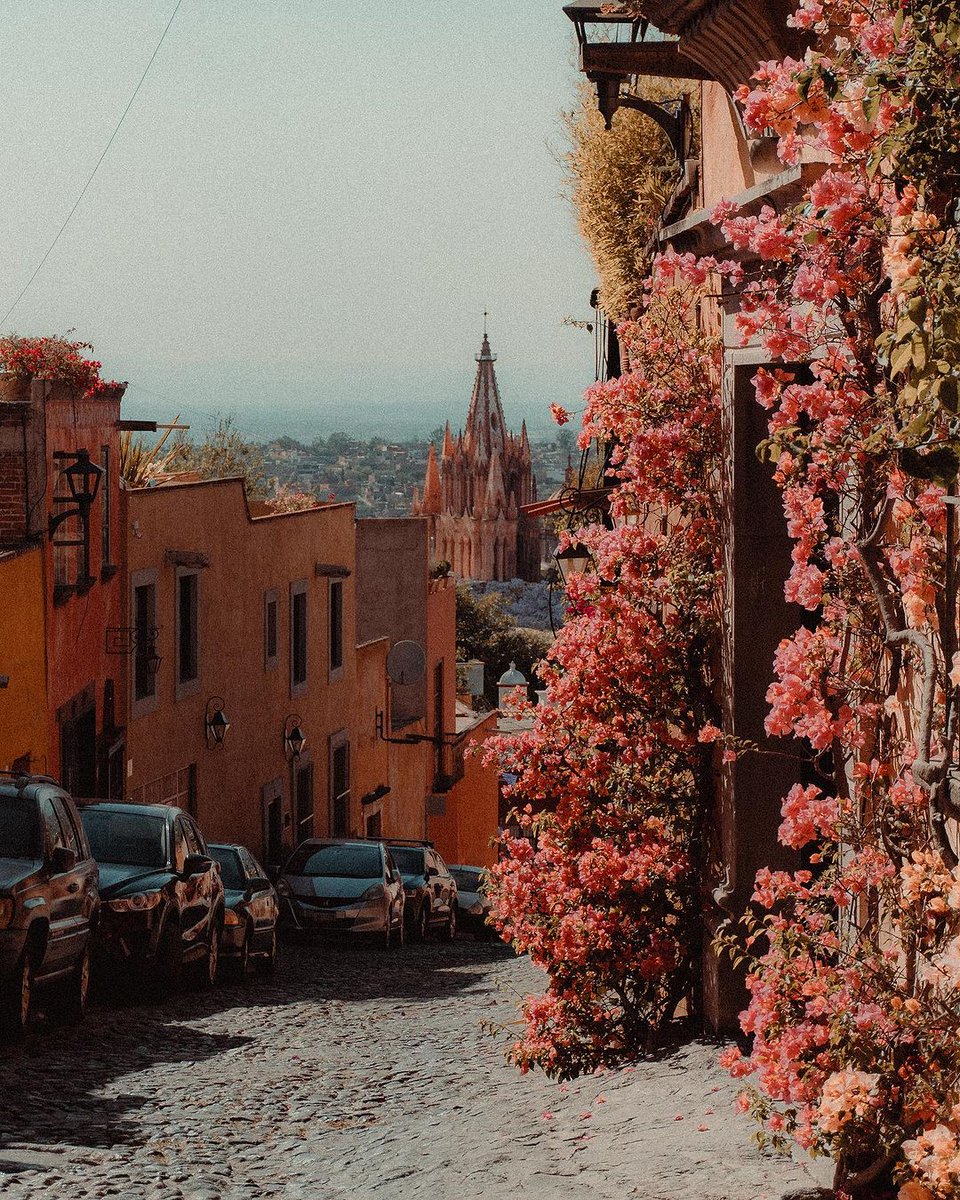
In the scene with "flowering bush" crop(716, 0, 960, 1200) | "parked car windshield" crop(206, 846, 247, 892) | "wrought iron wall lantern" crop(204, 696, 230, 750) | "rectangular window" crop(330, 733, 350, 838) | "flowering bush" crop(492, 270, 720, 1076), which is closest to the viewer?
"flowering bush" crop(716, 0, 960, 1200)

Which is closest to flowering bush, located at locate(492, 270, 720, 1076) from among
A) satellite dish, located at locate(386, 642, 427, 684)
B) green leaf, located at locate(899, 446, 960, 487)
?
green leaf, located at locate(899, 446, 960, 487)

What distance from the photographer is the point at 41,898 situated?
11820 millimetres

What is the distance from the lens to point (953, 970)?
584 cm

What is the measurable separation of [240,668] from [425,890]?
19.4ft

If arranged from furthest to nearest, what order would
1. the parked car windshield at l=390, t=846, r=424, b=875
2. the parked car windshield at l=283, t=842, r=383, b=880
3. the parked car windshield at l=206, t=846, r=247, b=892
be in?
the parked car windshield at l=390, t=846, r=424, b=875
the parked car windshield at l=283, t=842, r=383, b=880
the parked car windshield at l=206, t=846, r=247, b=892

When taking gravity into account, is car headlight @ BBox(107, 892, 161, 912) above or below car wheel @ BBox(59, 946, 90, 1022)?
above

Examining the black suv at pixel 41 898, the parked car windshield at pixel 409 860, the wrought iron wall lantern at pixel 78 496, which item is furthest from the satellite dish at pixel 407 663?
the black suv at pixel 41 898

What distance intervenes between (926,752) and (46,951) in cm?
749

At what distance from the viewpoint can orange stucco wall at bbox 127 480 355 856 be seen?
1038 inches

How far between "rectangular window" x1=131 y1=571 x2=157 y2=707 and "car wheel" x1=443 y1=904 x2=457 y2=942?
19.3ft

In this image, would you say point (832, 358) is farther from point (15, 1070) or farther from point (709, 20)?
point (15, 1070)

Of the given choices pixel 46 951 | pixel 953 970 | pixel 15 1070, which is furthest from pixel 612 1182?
pixel 46 951

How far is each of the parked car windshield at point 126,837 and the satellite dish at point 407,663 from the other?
21.6 metres

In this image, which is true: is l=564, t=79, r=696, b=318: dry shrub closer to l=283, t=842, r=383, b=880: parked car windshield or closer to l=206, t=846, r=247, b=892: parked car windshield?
l=206, t=846, r=247, b=892: parked car windshield
